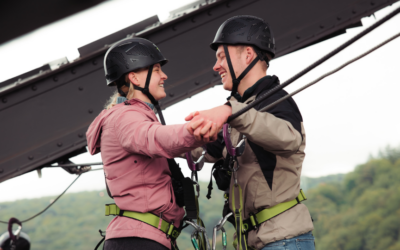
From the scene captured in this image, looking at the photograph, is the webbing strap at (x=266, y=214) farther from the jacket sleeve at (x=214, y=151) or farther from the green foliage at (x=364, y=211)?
the green foliage at (x=364, y=211)

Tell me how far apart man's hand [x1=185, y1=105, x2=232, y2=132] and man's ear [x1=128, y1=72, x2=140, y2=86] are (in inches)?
30.9

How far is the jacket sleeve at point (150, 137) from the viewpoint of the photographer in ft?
5.83

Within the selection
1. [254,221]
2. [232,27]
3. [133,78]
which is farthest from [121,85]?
[254,221]

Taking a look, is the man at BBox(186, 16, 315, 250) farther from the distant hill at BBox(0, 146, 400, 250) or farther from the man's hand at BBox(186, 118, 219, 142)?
the distant hill at BBox(0, 146, 400, 250)

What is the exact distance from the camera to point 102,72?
11.0 ft

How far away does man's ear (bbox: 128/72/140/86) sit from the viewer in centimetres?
249

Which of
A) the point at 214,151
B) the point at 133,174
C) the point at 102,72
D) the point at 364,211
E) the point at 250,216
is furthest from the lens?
the point at 364,211

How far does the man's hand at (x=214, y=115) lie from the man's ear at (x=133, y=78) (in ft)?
2.57

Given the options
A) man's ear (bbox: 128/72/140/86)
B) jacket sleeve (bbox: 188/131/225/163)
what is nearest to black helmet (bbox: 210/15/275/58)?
man's ear (bbox: 128/72/140/86)

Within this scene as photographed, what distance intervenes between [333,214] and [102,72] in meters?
47.6

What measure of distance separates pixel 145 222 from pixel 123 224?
4.5 inches

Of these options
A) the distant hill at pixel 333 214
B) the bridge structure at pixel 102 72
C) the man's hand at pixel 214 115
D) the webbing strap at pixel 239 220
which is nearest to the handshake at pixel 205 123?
the man's hand at pixel 214 115

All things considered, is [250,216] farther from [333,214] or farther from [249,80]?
[333,214]

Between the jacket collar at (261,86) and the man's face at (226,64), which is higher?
the man's face at (226,64)
